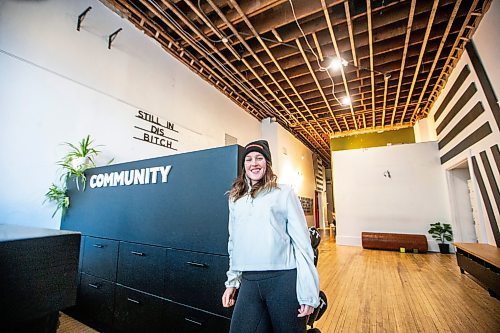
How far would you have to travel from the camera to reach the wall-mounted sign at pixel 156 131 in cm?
422

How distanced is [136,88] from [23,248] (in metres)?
3.99

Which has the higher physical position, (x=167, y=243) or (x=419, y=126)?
(x=419, y=126)

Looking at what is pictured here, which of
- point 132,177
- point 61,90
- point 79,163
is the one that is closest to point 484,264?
point 132,177

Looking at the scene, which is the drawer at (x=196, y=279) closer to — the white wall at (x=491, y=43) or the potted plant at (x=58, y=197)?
the potted plant at (x=58, y=197)

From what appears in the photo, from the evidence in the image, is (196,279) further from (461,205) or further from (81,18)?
(461,205)

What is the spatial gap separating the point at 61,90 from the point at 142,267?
278 cm

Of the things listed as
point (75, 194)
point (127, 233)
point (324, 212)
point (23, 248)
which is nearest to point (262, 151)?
point (23, 248)

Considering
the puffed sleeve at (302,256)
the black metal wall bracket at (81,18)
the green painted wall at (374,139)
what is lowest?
the puffed sleeve at (302,256)

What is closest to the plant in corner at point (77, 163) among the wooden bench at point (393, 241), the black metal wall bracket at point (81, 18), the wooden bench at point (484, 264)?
the black metal wall bracket at point (81, 18)

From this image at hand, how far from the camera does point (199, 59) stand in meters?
5.19

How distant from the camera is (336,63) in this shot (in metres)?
5.01

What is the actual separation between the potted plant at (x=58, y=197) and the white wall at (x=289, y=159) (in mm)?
5845

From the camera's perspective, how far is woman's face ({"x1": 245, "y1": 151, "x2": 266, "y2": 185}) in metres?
1.37

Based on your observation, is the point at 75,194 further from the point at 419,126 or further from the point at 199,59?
the point at 419,126
